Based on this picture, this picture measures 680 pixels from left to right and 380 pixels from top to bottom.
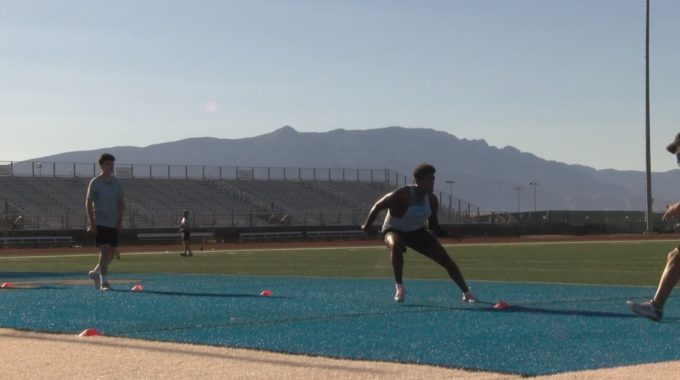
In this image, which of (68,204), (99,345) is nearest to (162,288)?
(99,345)

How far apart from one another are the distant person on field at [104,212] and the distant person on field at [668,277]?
888 centimetres

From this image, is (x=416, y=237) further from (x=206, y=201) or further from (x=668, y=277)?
(x=206, y=201)

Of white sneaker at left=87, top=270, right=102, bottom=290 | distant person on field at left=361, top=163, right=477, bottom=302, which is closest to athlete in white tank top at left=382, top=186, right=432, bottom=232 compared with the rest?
distant person on field at left=361, top=163, right=477, bottom=302

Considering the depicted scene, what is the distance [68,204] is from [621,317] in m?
60.6

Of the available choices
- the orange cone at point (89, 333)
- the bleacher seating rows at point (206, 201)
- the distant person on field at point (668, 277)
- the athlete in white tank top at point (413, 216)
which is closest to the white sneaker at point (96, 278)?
the athlete in white tank top at point (413, 216)

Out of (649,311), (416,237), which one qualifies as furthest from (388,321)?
(649,311)

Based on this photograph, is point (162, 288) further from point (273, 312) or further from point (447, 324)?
point (447, 324)

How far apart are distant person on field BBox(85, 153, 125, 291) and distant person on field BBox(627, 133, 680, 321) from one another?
29.1 feet

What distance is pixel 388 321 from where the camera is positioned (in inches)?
435

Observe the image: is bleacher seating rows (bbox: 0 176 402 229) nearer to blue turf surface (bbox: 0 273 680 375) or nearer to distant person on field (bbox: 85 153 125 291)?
distant person on field (bbox: 85 153 125 291)

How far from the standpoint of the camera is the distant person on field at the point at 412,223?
13406 mm

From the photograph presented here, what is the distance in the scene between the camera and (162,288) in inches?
664

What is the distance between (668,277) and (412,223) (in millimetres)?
4945

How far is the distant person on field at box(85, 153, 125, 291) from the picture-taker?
1611 centimetres
